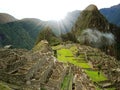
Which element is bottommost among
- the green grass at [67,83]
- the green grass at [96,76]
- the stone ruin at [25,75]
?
the green grass at [96,76]

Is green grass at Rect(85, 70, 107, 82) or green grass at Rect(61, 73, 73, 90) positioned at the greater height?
green grass at Rect(61, 73, 73, 90)

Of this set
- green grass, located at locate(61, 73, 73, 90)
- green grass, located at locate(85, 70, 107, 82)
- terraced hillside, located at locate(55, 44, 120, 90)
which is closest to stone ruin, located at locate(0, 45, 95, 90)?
green grass, located at locate(61, 73, 73, 90)

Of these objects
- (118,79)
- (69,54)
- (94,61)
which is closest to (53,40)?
(69,54)

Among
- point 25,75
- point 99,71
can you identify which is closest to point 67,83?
point 25,75

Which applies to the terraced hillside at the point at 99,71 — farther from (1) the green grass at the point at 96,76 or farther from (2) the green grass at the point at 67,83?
(2) the green grass at the point at 67,83

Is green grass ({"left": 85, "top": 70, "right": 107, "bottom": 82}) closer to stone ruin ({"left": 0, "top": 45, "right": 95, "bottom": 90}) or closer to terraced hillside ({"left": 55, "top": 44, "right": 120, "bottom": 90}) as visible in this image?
terraced hillside ({"left": 55, "top": 44, "right": 120, "bottom": 90})

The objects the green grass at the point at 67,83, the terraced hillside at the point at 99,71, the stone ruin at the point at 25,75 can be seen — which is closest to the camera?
the stone ruin at the point at 25,75

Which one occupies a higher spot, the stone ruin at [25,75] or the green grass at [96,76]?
the stone ruin at [25,75]

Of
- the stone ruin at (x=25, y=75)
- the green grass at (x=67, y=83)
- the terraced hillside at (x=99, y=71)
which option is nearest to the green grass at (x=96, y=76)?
the terraced hillside at (x=99, y=71)

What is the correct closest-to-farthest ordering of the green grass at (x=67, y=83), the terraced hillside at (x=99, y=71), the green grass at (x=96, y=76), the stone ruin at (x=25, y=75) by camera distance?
the stone ruin at (x=25, y=75) < the green grass at (x=67, y=83) < the terraced hillside at (x=99, y=71) < the green grass at (x=96, y=76)

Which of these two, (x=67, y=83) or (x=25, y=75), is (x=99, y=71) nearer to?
(x=67, y=83)

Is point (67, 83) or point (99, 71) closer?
point (67, 83)

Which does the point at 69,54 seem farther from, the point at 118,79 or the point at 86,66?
the point at 118,79
